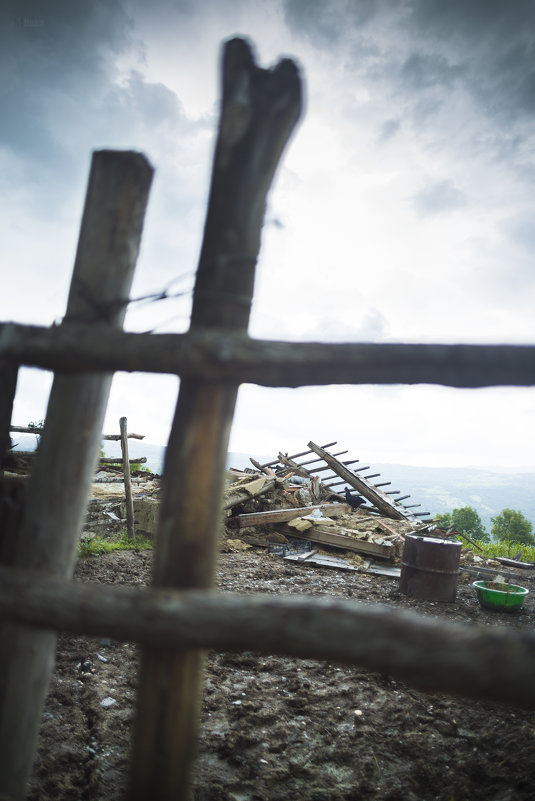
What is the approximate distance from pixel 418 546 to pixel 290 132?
6.33 meters

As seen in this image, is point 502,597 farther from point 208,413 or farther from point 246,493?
point 208,413

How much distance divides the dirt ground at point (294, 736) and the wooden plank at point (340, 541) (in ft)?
16.3

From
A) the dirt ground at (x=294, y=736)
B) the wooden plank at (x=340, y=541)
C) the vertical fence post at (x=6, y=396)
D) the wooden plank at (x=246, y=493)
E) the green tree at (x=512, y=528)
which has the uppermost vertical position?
the vertical fence post at (x=6, y=396)

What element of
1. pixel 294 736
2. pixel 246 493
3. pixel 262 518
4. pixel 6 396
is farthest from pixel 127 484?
pixel 6 396

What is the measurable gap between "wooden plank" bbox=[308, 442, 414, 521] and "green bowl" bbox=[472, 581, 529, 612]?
5.98m

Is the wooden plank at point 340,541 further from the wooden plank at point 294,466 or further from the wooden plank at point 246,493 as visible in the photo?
the wooden plank at point 294,466

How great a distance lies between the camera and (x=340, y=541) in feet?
30.9

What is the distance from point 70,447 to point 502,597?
6464 mm

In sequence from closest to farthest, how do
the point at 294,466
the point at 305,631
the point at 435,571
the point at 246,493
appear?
1. the point at 305,631
2. the point at 435,571
3. the point at 246,493
4. the point at 294,466

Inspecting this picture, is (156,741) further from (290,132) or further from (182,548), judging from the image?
(290,132)

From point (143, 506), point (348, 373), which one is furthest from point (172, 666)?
point (143, 506)

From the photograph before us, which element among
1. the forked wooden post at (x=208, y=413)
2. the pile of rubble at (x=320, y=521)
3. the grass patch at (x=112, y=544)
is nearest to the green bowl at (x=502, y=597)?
the pile of rubble at (x=320, y=521)

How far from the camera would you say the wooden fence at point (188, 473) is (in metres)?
1.15

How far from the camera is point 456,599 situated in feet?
22.8
